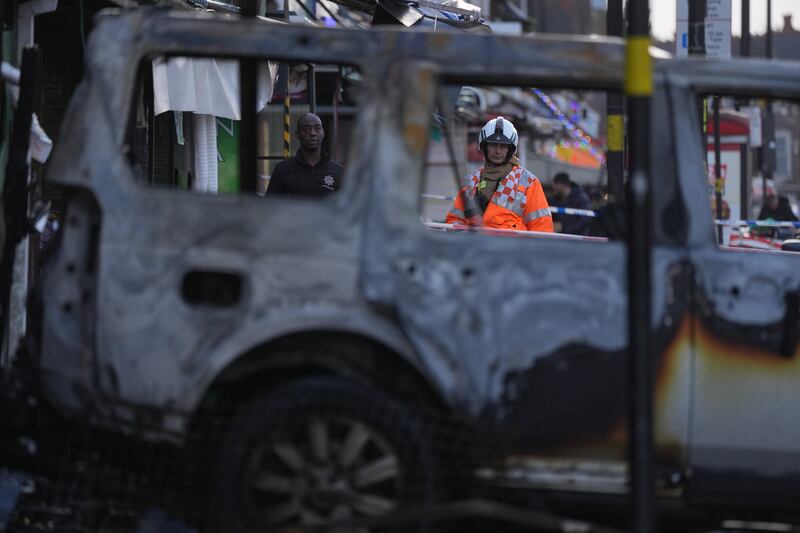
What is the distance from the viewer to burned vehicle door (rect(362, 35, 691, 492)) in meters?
5.15

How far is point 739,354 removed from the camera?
17.2 ft

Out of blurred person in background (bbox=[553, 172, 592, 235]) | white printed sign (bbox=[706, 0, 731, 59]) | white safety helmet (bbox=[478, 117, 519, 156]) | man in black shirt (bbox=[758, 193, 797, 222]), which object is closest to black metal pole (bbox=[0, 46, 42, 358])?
white safety helmet (bbox=[478, 117, 519, 156])

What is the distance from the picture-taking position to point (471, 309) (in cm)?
517

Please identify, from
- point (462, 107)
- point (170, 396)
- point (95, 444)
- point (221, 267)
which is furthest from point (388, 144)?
point (462, 107)

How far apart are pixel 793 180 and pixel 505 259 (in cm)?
9545

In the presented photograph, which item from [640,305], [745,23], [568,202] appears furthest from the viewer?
[745,23]

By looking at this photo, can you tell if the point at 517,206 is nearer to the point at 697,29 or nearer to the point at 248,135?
the point at 248,135

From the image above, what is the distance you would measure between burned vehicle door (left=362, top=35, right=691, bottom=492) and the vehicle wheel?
26 centimetres

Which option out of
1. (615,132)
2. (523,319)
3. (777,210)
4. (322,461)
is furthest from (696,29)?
(777,210)

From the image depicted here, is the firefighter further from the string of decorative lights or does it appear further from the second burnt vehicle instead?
the string of decorative lights

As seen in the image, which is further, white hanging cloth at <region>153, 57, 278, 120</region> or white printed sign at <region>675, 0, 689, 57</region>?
white printed sign at <region>675, 0, 689, 57</region>

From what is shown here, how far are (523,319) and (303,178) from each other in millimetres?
5758

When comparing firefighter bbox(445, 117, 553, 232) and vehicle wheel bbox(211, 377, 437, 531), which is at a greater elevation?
firefighter bbox(445, 117, 553, 232)

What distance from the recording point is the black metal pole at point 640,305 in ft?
15.1
